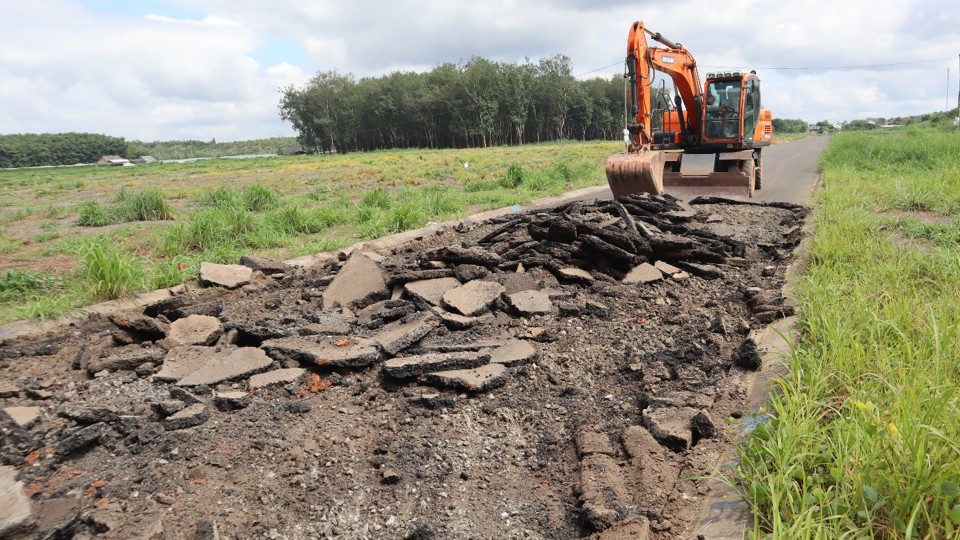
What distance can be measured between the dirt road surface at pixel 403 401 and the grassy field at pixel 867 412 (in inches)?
16.2

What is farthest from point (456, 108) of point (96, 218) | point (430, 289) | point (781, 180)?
point (430, 289)

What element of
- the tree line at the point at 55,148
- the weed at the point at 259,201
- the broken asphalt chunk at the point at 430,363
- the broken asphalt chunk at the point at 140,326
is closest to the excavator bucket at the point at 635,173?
the weed at the point at 259,201

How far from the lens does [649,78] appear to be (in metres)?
12.2

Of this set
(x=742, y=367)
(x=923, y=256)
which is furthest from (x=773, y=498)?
(x=923, y=256)

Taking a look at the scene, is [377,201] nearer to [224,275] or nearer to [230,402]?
[224,275]

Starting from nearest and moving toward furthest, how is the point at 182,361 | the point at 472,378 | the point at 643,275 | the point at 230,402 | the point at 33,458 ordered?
the point at 33,458 < the point at 230,402 < the point at 472,378 < the point at 182,361 < the point at 643,275

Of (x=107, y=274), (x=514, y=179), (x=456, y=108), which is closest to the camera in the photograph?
(x=107, y=274)

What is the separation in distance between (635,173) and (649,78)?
2.43 m

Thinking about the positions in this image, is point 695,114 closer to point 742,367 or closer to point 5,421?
point 742,367

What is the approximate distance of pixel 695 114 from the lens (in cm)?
1367

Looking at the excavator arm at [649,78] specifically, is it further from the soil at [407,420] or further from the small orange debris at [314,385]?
the small orange debris at [314,385]

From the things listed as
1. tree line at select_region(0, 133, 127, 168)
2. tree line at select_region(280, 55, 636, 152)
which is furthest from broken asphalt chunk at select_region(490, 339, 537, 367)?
tree line at select_region(0, 133, 127, 168)

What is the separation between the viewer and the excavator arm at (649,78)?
11.9 meters

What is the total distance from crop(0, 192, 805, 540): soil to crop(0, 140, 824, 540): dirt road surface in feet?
0.04
